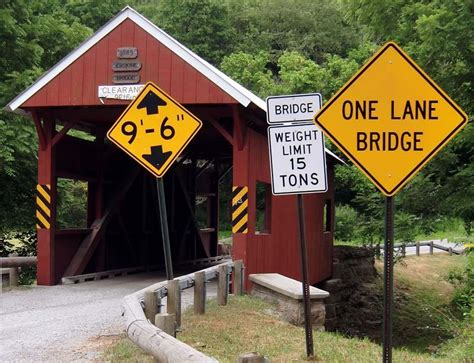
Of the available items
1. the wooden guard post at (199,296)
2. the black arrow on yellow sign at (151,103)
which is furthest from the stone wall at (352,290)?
the black arrow on yellow sign at (151,103)

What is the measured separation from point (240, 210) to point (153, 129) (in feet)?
17.6

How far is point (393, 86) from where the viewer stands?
17.0ft

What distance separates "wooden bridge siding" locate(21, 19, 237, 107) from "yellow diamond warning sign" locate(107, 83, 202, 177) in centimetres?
485

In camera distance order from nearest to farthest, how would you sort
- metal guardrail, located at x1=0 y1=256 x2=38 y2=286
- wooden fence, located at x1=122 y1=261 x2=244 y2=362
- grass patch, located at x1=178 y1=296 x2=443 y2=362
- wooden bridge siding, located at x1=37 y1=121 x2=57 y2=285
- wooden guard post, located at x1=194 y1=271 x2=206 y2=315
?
wooden fence, located at x1=122 y1=261 x2=244 y2=362 < grass patch, located at x1=178 y1=296 x2=443 y2=362 < wooden guard post, located at x1=194 y1=271 x2=206 y2=315 < metal guardrail, located at x1=0 y1=256 x2=38 y2=286 < wooden bridge siding, located at x1=37 y1=121 x2=57 y2=285

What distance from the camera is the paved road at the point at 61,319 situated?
6957 mm

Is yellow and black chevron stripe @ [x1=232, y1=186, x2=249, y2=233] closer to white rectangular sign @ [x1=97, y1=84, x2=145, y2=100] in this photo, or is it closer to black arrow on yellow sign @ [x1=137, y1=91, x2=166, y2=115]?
white rectangular sign @ [x1=97, y1=84, x2=145, y2=100]

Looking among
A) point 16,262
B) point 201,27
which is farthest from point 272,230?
point 201,27

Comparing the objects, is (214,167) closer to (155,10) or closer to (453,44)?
(453,44)

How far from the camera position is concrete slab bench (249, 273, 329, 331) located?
31.8ft

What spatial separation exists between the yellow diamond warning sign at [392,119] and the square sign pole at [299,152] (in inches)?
48.6

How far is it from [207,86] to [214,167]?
9078mm

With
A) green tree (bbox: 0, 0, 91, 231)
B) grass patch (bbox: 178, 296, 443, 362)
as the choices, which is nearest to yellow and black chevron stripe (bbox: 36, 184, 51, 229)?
green tree (bbox: 0, 0, 91, 231)

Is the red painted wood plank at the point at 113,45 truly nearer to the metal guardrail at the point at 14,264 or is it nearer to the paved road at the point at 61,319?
the paved road at the point at 61,319

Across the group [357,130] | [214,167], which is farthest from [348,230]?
[357,130]
